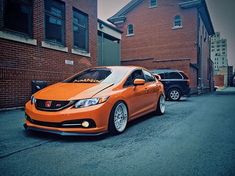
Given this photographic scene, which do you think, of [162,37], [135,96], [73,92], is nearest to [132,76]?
[135,96]

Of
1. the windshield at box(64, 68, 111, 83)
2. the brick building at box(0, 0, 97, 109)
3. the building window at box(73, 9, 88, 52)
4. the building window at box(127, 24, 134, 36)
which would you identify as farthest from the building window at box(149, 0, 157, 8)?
the windshield at box(64, 68, 111, 83)

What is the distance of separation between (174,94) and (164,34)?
1211 centimetres

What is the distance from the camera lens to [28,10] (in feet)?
29.1

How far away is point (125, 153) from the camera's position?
3416 mm

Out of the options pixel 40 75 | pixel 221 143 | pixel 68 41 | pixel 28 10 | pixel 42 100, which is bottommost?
pixel 221 143

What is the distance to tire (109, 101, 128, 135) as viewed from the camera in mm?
4332

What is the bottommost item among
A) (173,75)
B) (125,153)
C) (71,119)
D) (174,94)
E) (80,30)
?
(125,153)

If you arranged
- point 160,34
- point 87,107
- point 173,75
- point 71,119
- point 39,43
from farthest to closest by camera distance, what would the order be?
point 160,34
point 173,75
point 39,43
point 87,107
point 71,119

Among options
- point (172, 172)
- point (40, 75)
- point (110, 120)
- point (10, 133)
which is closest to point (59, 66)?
point (40, 75)

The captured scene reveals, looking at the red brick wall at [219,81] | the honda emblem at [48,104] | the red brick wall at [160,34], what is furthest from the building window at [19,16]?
the red brick wall at [219,81]

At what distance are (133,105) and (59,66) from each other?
5949mm

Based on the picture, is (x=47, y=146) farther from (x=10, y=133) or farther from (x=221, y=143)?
(x=221, y=143)

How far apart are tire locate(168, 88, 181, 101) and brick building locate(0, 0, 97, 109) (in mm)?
5117

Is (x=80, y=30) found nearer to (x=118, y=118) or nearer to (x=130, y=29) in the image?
(x=118, y=118)
